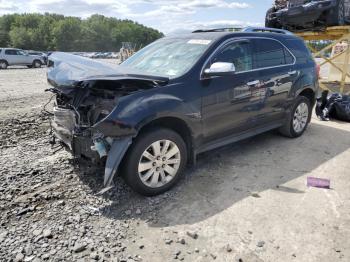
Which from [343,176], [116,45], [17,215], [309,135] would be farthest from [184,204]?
[116,45]

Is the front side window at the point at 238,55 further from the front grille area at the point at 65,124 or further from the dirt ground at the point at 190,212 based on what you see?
the front grille area at the point at 65,124

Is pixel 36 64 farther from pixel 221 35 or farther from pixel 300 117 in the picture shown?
pixel 221 35

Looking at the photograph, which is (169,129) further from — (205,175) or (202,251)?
(202,251)


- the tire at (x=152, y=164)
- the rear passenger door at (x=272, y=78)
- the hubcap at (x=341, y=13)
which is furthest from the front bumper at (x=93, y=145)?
the hubcap at (x=341, y=13)

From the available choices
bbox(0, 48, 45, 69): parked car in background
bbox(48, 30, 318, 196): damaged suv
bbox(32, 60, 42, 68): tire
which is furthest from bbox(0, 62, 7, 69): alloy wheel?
bbox(48, 30, 318, 196): damaged suv

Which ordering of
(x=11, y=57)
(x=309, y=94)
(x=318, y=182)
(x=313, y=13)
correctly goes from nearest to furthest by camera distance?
(x=318, y=182), (x=309, y=94), (x=313, y=13), (x=11, y=57)

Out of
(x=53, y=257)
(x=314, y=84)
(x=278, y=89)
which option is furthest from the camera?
(x=314, y=84)

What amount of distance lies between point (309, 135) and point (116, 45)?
115430 mm

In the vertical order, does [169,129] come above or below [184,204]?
above

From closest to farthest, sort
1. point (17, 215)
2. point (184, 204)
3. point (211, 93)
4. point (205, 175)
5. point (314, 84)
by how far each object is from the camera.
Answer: point (17, 215) < point (184, 204) < point (211, 93) < point (205, 175) < point (314, 84)

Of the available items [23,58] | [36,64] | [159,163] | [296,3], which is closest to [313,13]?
[296,3]

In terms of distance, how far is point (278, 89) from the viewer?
5.13 metres

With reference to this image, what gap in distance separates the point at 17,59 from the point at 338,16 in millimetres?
24936

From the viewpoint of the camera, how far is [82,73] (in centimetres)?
362
